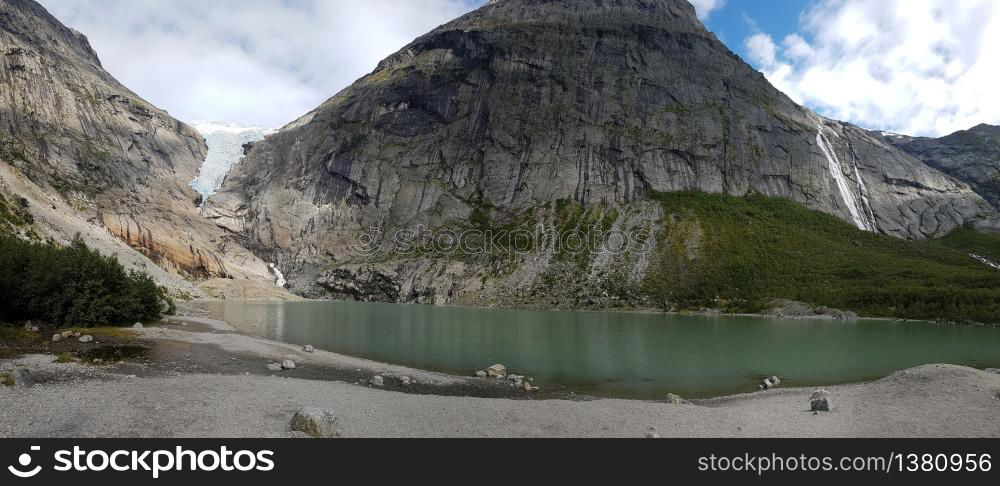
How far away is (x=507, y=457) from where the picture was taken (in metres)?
13.5

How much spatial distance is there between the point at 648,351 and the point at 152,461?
3811 centimetres

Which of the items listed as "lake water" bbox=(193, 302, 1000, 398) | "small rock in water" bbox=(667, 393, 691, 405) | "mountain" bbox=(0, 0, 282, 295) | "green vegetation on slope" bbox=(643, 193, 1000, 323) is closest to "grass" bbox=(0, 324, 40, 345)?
"lake water" bbox=(193, 302, 1000, 398)

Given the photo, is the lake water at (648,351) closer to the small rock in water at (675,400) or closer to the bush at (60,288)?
the small rock in water at (675,400)

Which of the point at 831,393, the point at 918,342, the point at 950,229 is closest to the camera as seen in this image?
the point at 831,393

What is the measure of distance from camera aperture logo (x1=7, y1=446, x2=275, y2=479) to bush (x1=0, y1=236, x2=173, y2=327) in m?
34.5

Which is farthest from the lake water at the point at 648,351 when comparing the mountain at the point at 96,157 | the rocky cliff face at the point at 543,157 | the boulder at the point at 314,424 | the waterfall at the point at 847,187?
the waterfall at the point at 847,187

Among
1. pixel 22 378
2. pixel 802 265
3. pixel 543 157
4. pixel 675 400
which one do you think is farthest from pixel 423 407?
pixel 543 157

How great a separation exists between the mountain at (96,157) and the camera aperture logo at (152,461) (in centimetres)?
8655

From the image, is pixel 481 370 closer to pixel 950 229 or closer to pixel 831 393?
pixel 831 393

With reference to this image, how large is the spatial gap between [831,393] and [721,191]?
139 m

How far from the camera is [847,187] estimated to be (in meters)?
158

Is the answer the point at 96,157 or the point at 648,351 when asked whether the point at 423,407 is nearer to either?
the point at 648,351

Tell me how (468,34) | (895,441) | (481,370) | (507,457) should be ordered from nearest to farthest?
(507,457)
(895,441)
(481,370)
(468,34)

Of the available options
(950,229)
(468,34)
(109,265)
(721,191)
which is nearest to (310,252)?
(468,34)
